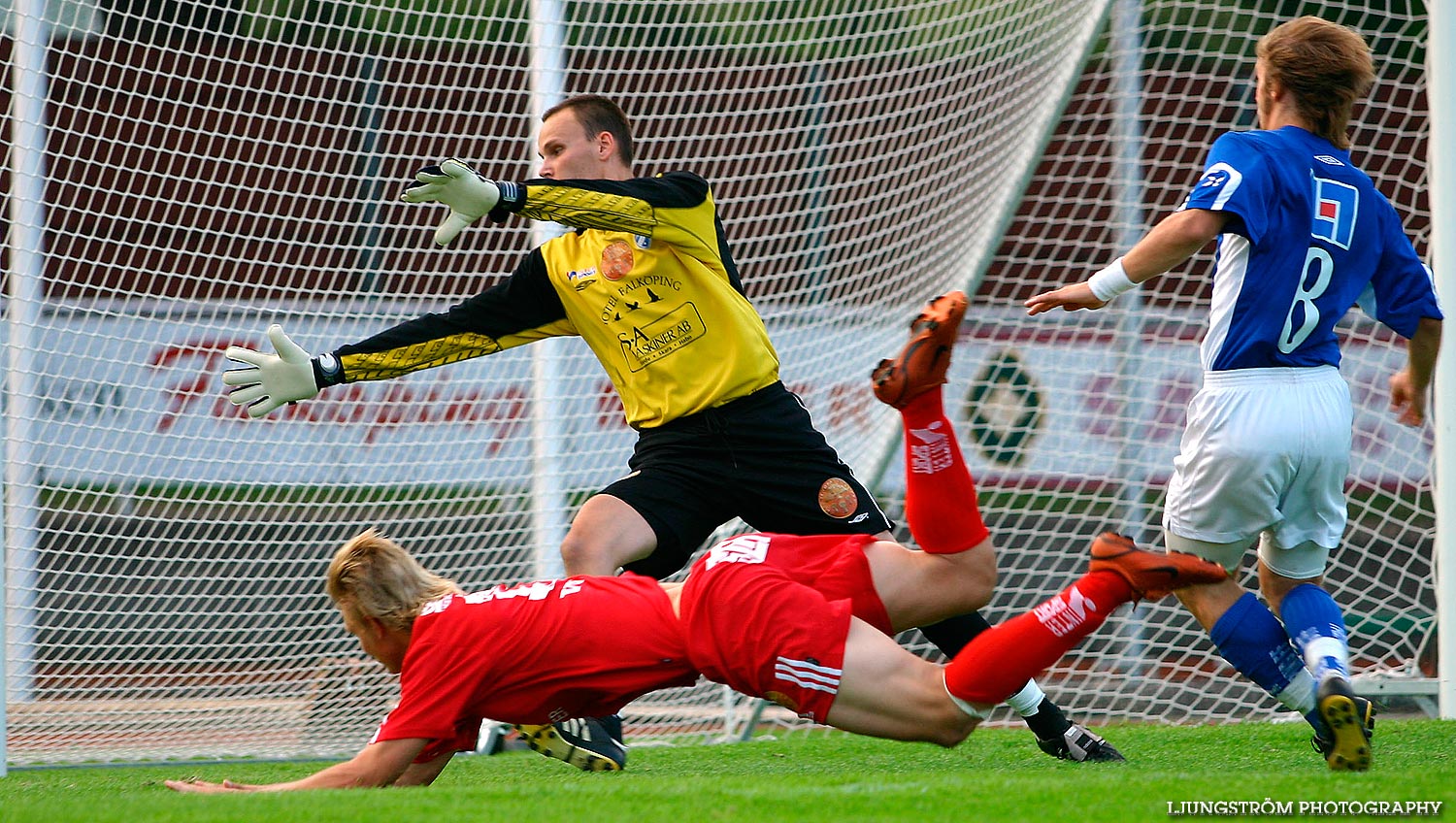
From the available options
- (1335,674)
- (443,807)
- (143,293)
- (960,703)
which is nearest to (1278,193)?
(1335,674)

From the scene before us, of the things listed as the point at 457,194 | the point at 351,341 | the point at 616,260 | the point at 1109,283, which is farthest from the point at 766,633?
the point at 351,341

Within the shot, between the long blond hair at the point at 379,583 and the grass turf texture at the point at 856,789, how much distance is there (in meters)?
0.42

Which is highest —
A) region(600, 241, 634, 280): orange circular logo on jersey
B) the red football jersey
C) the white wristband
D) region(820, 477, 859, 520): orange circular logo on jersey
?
the white wristband

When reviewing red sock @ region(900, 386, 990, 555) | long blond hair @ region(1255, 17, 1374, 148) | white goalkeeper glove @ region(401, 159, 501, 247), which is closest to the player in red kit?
red sock @ region(900, 386, 990, 555)

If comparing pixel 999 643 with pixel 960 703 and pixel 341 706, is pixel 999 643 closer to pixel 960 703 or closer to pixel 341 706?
pixel 960 703

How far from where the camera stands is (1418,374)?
11.2ft

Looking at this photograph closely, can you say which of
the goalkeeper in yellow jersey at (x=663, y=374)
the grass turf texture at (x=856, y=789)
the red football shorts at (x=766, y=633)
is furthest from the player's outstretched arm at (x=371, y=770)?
the goalkeeper in yellow jersey at (x=663, y=374)

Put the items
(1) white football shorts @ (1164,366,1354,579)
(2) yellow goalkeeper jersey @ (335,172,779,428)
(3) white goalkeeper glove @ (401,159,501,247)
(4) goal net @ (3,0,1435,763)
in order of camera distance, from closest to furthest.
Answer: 1. (1) white football shorts @ (1164,366,1354,579)
2. (3) white goalkeeper glove @ (401,159,501,247)
3. (2) yellow goalkeeper jersey @ (335,172,779,428)
4. (4) goal net @ (3,0,1435,763)

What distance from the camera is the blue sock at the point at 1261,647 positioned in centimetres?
312

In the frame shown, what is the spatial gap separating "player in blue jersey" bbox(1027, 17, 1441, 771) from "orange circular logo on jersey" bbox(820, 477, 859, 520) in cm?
89

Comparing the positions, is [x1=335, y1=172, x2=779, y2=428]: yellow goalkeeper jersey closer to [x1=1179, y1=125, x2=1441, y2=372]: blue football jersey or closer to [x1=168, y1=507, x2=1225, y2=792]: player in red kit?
[x1=168, y1=507, x2=1225, y2=792]: player in red kit

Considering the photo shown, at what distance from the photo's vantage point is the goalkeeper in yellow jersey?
3744 millimetres

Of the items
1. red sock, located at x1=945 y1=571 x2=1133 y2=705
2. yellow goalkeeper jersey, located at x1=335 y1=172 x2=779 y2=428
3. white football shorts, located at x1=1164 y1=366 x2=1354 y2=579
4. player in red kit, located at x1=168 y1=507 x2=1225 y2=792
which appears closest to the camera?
red sock, located at x1=945 y1=571 x2=1133 y2=705

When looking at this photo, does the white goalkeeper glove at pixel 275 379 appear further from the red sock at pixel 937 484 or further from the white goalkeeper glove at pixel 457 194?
the red sock at pixel 937 484
